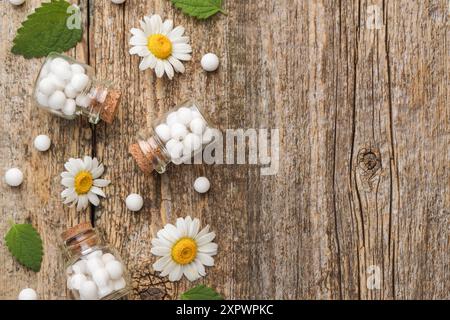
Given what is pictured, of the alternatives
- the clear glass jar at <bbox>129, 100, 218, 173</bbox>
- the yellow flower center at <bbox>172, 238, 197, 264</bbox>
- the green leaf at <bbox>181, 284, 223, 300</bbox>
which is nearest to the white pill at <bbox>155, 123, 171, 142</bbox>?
the clear glass jar at <bbox>129, 100, 218, 173</bbox>

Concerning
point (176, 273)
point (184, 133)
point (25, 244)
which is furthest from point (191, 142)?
point (25, 244)

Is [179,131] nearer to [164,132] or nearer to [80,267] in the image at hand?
[164,132]

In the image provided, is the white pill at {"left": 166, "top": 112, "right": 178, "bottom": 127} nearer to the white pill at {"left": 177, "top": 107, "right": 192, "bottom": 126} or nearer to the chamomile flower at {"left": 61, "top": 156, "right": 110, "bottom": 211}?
the white pill at {"left": 177, "top": 107, "right": 192, "bottom": 126}

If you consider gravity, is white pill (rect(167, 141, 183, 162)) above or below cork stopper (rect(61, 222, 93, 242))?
above

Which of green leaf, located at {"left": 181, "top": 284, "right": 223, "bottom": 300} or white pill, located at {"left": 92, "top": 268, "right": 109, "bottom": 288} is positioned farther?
green leaf, located at {"left": 181, "top": 284, "right": 223, "bottom": 300}

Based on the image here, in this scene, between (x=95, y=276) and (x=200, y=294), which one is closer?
(x=95, y=276)

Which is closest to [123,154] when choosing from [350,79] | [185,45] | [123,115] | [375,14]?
[123,115]
